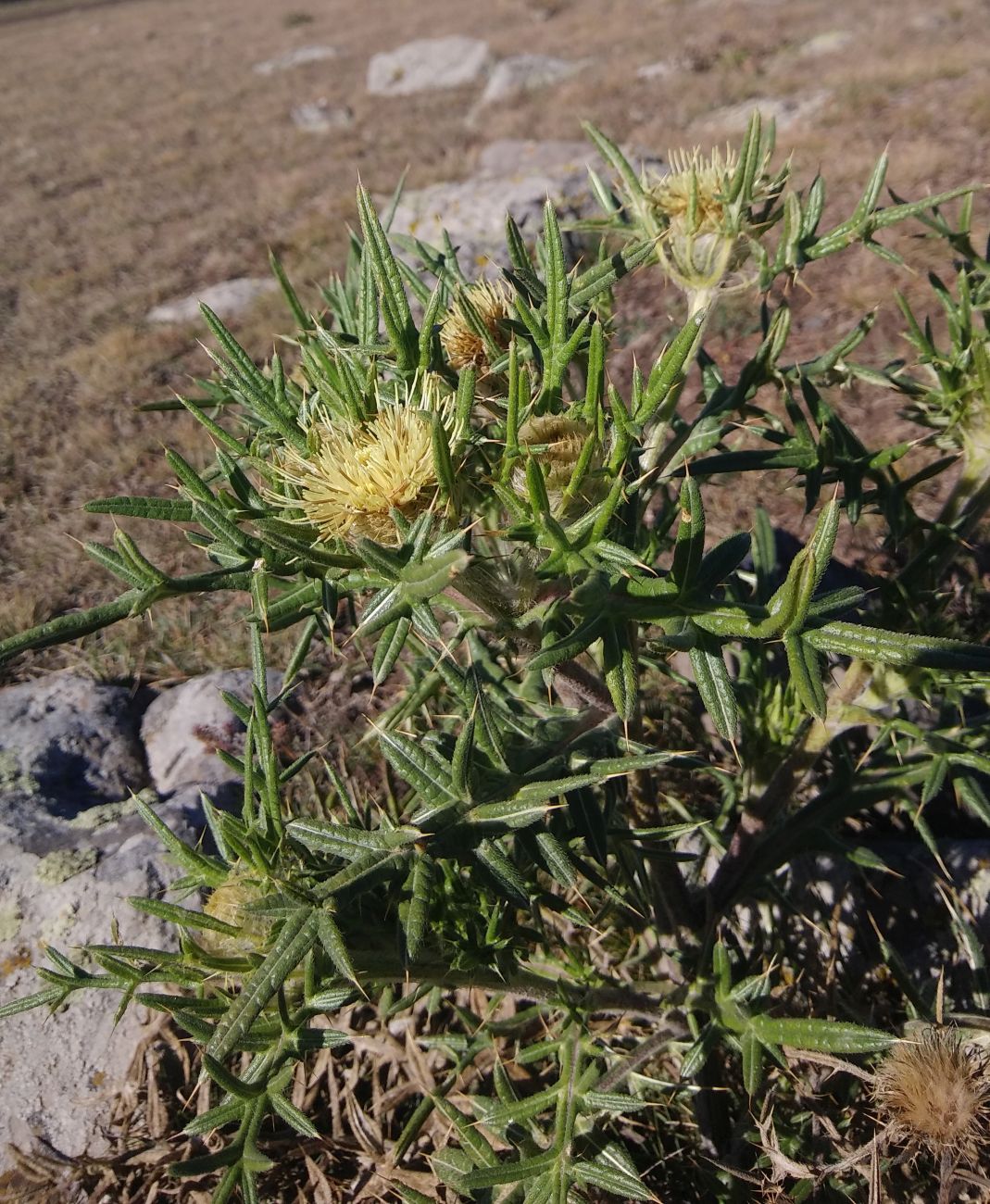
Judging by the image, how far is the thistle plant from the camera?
109 centimetres

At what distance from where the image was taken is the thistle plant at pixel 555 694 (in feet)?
3.59

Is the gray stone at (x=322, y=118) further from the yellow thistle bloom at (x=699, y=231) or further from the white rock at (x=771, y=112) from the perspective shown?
the yellow thistle bloom at (x=699, y=231)

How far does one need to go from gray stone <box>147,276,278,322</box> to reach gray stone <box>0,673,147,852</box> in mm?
4185

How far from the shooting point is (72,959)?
2.14m

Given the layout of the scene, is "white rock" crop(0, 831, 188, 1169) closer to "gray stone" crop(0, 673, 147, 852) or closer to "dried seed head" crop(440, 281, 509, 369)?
"gray stone" crop(0, 673, 147, 852)

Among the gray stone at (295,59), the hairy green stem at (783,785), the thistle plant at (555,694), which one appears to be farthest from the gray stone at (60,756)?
the gray stone at (295,59)

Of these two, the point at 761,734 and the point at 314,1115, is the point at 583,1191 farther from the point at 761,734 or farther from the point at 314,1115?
the point at 761,734

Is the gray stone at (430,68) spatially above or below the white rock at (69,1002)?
above

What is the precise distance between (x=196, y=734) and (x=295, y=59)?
19.8 m

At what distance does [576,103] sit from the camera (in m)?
10.1

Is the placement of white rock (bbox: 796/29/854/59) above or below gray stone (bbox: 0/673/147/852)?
above

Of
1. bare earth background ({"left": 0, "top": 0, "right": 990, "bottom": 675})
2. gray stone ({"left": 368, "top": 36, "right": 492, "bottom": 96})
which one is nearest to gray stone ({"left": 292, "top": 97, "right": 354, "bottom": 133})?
bare earth background ({"left": 0, "top": 0, "right": 990, "bottom": 675})

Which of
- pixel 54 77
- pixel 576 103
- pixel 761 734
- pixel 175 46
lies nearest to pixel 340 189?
pixel 576 103

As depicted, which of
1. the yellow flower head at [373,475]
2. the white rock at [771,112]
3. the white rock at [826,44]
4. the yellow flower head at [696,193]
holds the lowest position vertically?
the white rock at [771,112]
